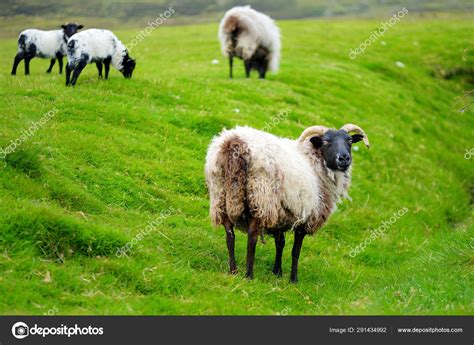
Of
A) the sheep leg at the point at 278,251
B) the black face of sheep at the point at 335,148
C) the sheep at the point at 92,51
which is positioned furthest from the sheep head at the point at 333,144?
the sheep at the point at 92,51

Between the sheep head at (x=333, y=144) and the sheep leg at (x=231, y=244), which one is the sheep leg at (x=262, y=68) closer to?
the sheep head at (x=333, y=144)

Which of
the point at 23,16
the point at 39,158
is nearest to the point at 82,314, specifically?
the point at 39,158

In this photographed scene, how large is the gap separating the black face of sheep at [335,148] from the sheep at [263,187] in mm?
19

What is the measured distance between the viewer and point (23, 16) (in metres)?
118

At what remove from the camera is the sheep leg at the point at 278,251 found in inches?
416

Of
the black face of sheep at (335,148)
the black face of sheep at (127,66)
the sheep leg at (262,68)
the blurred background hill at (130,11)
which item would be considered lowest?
the blurred background hill at (130,11)

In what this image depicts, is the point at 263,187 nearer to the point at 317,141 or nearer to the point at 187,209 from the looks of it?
the point at 317,141

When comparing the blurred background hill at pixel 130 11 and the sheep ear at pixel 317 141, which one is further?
the blurred background hill at pixel 130 11

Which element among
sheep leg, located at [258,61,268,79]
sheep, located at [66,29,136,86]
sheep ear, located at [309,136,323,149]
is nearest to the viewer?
sheep ear, located at [309,136,323,149]

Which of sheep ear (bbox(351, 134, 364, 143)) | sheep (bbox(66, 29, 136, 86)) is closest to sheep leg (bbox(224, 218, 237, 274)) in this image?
sheep ear (bbox(351, 134, 364, 143))

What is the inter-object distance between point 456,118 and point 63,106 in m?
24.8

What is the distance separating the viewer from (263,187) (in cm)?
941

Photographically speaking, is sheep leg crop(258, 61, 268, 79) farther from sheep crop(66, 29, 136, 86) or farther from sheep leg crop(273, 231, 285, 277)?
sheep leg crop(273, 231, 285, 277)

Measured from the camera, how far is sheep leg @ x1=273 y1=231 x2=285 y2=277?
10.6 meters
